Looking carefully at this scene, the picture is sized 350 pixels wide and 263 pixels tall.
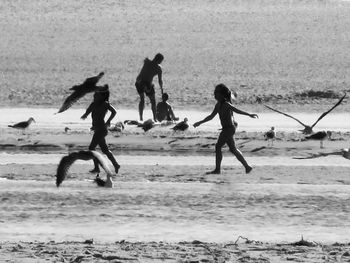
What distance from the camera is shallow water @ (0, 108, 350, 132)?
22469mm

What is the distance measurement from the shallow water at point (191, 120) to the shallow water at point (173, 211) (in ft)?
22.5

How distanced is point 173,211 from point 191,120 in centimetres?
1082

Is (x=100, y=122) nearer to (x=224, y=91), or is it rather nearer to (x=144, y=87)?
(x=224, y=91)

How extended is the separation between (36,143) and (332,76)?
64.8 feet

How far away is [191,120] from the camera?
79.7ft

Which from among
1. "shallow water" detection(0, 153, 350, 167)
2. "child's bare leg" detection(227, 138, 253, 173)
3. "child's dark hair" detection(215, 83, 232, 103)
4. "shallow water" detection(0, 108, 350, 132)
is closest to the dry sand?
"child's bare leg" detection(227, 138, 253, 173)

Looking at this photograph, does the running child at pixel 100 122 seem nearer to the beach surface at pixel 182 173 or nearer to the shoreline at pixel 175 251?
the beach surface at pixel 182 173

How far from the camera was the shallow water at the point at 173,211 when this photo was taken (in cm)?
1216

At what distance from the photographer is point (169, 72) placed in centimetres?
3925

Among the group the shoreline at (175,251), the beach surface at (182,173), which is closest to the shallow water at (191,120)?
the beach surface at (182,173)

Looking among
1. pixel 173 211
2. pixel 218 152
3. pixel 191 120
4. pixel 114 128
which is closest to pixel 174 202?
pixel 173 211

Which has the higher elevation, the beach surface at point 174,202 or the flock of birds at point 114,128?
the flock of birds at point 114,128

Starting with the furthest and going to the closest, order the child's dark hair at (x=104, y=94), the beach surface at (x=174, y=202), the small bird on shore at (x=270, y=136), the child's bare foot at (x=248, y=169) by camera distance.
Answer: the small bird on shore at (x=270, y=136) < the child's bare foot at (x=248, y=169) < the child's dark hair at (x=104, y=94) < the beach surface at (x=174, y=202)

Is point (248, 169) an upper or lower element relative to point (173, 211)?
upper
